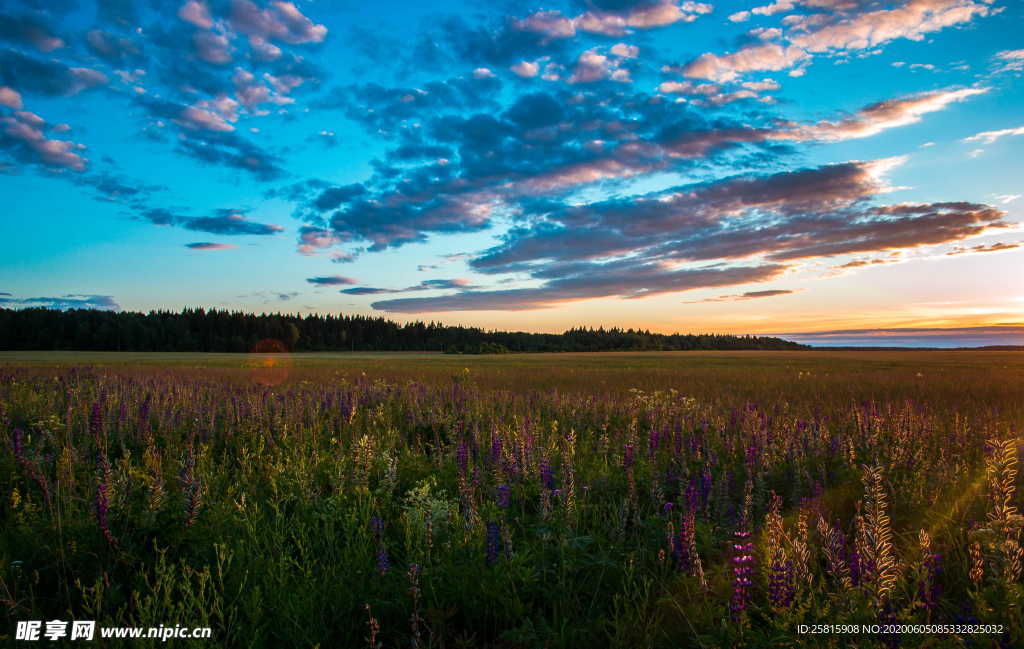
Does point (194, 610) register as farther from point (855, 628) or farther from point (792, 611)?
point (855, 628)

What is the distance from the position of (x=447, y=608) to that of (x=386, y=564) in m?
0.45

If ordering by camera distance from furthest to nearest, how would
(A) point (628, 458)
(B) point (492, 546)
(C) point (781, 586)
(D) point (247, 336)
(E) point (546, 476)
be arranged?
(D) point (247, 336)
(A) point (628, 458)
(E) point (546, 476)
(B) point (492, 546)
(C) point (781, 586)

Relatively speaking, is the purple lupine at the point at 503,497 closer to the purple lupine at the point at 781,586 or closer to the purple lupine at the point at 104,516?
the purple lupine at the point at 781,586

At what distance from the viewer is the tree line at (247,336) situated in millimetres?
87750

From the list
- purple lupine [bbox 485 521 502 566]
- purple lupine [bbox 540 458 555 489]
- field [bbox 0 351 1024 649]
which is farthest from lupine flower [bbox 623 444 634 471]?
purple lupine [bbox 485 521 502 566]

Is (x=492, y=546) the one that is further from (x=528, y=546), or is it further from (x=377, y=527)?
(x=377, y=527)

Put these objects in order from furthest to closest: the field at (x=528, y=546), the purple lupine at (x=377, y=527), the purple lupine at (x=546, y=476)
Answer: the purple lupine at (x=546, y=476)
the purple lupine at (x=377, y=527)
the field at (x=528, y=546)

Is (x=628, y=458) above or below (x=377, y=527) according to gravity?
above

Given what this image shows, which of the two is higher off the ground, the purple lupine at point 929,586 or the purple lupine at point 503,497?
the purple lupine at point 503,497

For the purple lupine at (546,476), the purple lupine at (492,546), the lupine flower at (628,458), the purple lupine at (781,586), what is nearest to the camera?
the purple lupine at (781,586)

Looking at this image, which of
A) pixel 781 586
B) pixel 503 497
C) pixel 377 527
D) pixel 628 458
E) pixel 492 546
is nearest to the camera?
pixel 781 586

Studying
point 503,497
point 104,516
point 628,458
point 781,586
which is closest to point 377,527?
point 503,497

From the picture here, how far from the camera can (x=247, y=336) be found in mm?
110562

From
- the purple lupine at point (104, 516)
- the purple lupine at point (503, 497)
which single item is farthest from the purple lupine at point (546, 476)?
the purple lupine at point (104, 516)
